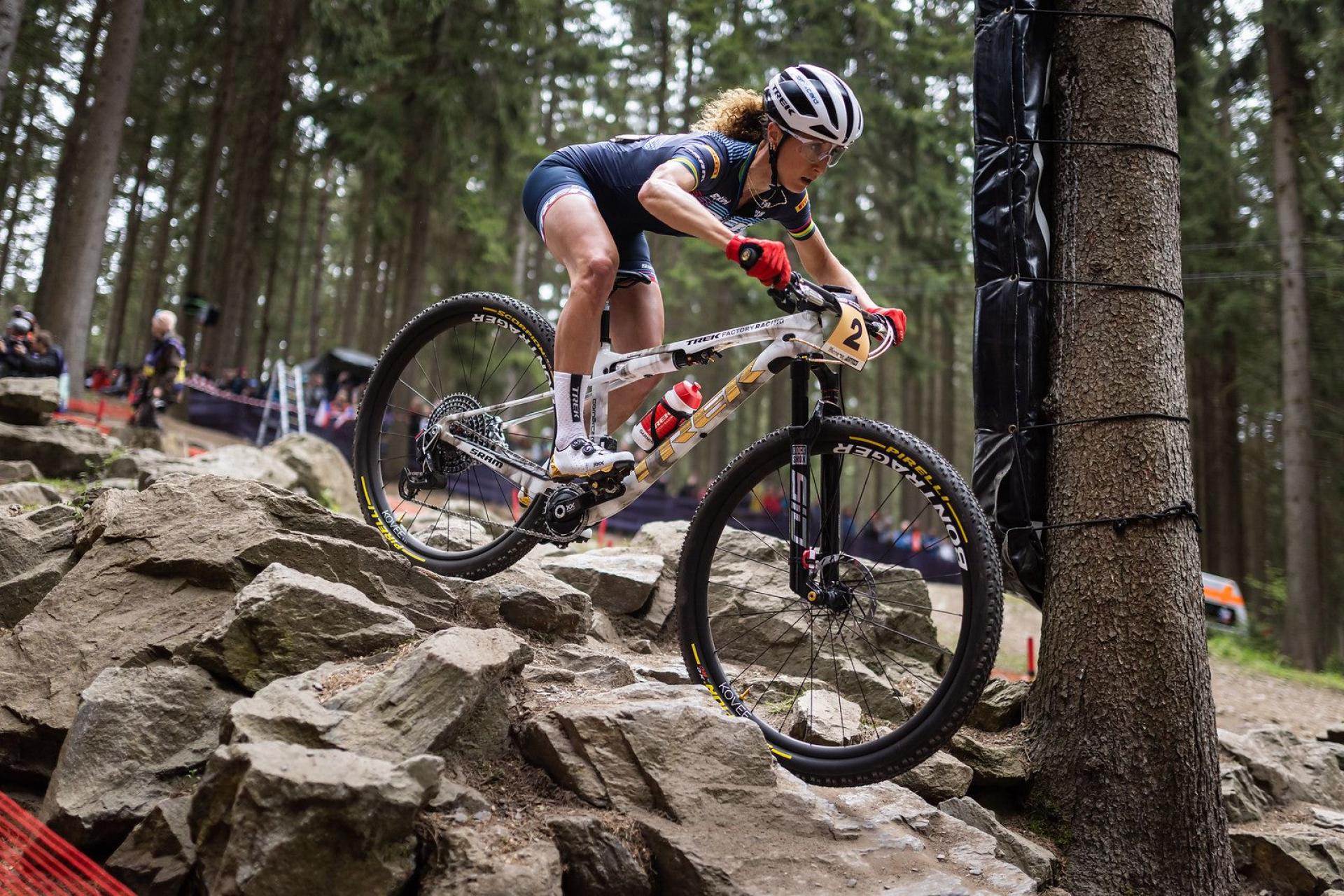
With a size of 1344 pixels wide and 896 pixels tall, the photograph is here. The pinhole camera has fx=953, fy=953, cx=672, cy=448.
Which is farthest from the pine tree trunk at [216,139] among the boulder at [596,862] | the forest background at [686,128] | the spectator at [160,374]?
the boulder at [596,862]

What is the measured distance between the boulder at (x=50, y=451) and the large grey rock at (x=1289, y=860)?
28.1 feet

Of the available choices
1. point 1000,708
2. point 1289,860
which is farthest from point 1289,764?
point 1000,708

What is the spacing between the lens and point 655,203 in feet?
11.1

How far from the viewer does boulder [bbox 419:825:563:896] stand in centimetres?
236

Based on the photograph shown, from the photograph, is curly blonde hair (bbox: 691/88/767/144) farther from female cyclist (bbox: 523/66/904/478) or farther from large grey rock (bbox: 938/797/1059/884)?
large grey rock (bbox: 938/797/1059/884)

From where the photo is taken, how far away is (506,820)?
2.70 meters

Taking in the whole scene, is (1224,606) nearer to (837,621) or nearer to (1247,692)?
(1247,692)

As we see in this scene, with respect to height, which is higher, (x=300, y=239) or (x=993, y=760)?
(x=300, y=239)

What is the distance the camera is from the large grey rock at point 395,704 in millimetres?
2600

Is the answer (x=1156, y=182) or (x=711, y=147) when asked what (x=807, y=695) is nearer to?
(x=711, y=147)

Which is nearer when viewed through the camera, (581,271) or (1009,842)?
(1009,842)

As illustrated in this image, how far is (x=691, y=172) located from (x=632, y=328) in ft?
2.72

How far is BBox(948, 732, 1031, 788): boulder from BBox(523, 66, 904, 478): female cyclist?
1721 mm

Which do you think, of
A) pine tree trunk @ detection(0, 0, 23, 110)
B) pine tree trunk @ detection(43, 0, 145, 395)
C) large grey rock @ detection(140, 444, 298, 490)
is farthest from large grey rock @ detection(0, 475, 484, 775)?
pine tree trunk @ detection(43, 0, 145, 395)
